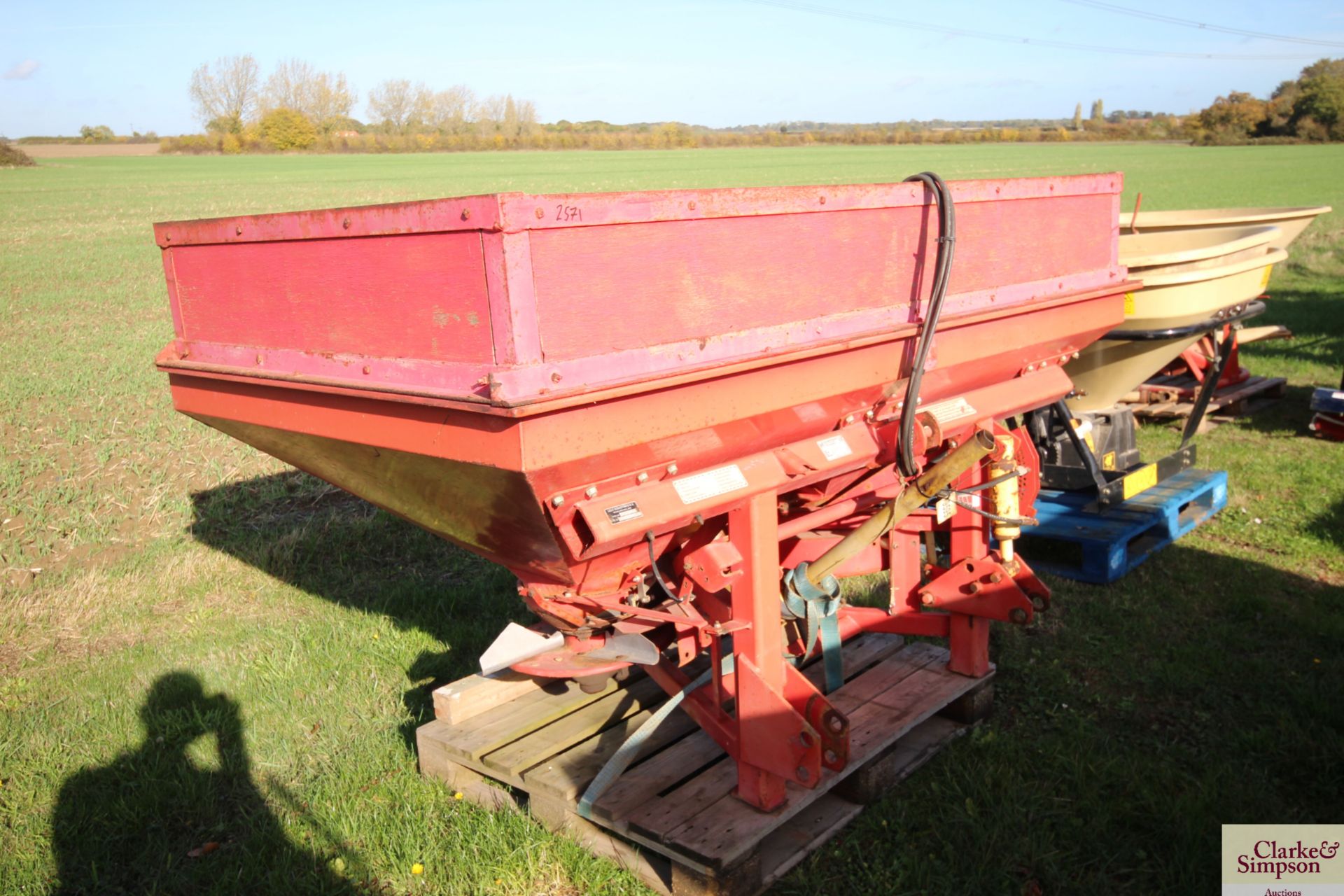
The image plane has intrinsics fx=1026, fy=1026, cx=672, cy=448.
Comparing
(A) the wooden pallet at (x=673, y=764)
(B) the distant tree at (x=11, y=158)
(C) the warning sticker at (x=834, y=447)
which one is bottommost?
(A) the wooden pallet at (x=673, y=764)

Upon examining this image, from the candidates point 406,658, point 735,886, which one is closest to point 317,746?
point 406,658

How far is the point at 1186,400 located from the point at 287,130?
57593mm

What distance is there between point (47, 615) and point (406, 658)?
1.83 metres

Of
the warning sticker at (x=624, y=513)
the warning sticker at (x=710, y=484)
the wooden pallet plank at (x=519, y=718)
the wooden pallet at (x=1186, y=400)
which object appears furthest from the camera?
the wooden pallet at (x=1186, y=400)

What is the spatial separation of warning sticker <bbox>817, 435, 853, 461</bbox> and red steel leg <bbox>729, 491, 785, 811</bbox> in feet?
0.72

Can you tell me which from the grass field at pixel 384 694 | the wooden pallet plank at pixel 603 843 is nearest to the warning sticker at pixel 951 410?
the grass field at pixel 384 694

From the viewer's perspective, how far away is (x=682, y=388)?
7.84 ft

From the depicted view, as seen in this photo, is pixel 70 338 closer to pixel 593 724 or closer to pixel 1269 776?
pixel 593 724

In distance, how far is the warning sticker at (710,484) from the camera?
2.53 m

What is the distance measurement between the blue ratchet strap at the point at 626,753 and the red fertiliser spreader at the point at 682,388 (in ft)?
0.10

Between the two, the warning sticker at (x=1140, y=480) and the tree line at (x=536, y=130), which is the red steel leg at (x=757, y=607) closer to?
the warning sticker at (x=1140, y=480)

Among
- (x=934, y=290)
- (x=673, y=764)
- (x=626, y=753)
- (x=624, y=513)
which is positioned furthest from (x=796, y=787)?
(x=934, y=290)

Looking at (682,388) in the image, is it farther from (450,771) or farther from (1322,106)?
(1322,106)

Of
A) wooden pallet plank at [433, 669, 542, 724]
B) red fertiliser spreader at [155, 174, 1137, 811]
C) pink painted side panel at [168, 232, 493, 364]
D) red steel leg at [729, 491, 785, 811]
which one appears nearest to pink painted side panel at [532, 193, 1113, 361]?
red fertiliser spreader at [155, 174, 1137, 811]
